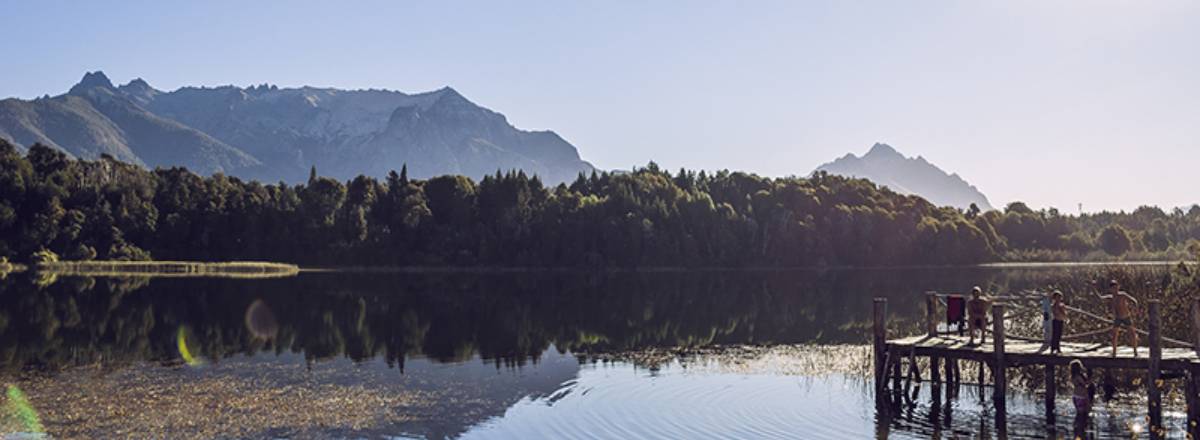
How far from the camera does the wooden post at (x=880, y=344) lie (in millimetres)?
33469

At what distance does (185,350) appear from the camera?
46500 millimetres

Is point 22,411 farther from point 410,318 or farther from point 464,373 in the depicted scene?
point 410,318

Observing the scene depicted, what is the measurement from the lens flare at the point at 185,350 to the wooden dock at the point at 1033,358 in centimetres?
2811

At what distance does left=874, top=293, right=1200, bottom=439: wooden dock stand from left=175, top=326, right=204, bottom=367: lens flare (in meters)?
28.1

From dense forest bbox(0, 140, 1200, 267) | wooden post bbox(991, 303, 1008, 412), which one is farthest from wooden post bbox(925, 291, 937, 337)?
dense forest bbox(0, 140, 1200, 267)

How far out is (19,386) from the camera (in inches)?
1352

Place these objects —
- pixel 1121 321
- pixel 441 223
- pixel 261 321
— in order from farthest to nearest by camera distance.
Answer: pixel 441 223
pixel 261 321
pixel 1121 321

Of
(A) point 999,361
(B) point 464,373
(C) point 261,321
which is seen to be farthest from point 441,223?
(A) point 999,361

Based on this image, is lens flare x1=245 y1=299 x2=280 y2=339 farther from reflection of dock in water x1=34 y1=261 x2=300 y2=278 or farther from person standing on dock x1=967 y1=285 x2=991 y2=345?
reflection of dock in water x1=34 y1=261 x2=300 y2=278

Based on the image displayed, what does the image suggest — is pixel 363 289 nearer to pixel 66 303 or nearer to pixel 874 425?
pixel 66 303

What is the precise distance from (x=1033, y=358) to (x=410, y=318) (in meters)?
43.5

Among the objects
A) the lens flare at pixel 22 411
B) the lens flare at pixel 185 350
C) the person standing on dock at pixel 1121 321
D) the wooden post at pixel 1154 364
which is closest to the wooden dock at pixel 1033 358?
the wooden post at pixel 1154 364

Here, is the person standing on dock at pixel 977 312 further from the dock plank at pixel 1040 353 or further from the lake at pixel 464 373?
the lake at pixel 464 373

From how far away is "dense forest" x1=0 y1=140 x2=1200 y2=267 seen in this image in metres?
145
